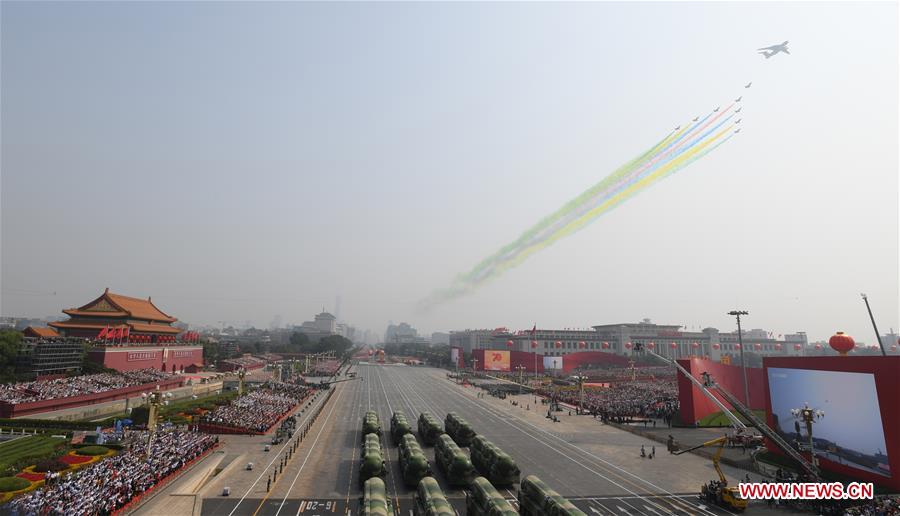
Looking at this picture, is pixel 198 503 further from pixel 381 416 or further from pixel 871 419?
pixel 871 419

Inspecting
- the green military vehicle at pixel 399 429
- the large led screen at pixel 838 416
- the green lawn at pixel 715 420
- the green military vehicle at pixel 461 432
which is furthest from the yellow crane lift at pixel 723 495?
the green lawn at pixel 715 420

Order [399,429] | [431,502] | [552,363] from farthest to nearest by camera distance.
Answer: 1. [552,363]
2. [399,429]
3. [431,502]

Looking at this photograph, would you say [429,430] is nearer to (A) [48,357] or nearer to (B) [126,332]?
(A) [48,357]

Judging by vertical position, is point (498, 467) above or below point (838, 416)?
below

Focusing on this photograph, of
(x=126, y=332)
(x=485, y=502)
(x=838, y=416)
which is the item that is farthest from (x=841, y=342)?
(x=126, y=332)

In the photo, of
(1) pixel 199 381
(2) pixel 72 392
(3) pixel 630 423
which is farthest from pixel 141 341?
(3) pixel 630 423

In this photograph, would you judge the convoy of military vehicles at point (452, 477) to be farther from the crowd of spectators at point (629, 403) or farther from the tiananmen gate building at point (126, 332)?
the tiananmen gate building at point (126, 332)

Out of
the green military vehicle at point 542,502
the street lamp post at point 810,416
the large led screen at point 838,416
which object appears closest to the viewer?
the green military vehicle at point 542,502
